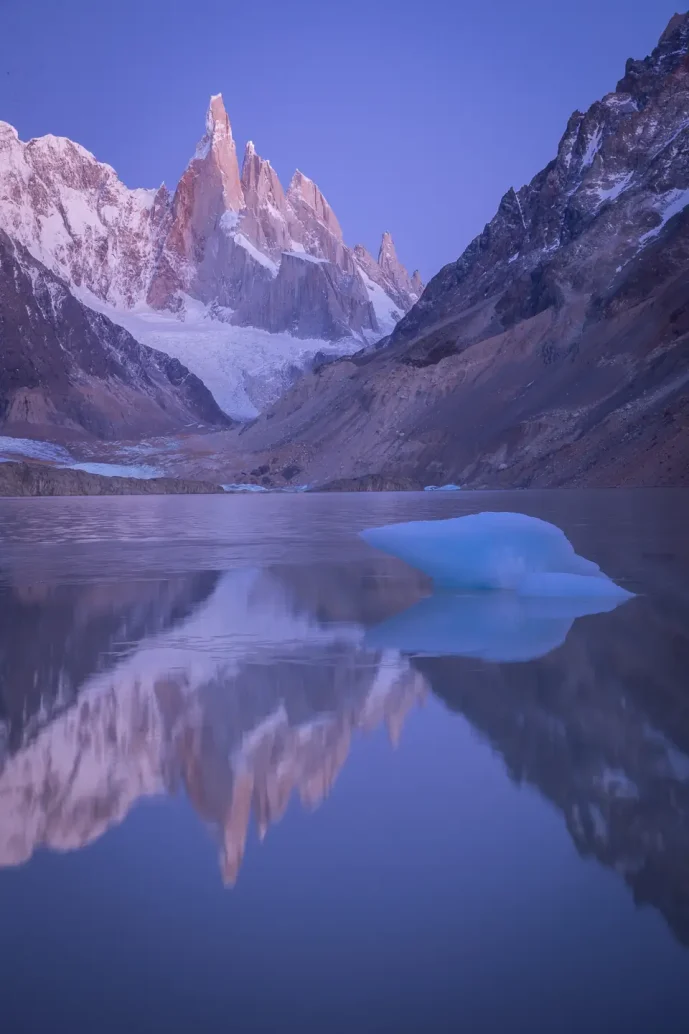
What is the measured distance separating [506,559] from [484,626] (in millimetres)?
3958

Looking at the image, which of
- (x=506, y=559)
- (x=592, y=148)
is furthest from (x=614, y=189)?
(x=506, y=559)

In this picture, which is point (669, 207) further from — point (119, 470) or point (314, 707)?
point (314, 707)

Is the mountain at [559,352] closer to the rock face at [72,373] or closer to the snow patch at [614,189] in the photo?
the snow patch at [614,189]

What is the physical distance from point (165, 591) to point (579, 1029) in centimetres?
956

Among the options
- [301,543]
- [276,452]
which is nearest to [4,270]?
[276,452]

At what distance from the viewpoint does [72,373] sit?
6526 inches

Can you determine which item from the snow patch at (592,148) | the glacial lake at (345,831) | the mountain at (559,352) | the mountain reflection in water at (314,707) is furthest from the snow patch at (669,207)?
the glacial lake at (345,831)

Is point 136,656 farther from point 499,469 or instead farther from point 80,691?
point 499,469

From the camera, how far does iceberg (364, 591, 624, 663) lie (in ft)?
25.0

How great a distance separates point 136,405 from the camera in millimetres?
170375

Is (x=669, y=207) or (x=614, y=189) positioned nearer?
(x=669, y=207)

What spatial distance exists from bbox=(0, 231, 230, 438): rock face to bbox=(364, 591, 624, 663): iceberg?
146 meters

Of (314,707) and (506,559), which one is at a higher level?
(506,559)

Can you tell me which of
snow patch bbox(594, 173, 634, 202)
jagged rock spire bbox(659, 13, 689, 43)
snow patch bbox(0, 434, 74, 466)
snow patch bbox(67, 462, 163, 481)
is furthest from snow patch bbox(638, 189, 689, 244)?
snow patch bbox(0, 434, 74, 466)
